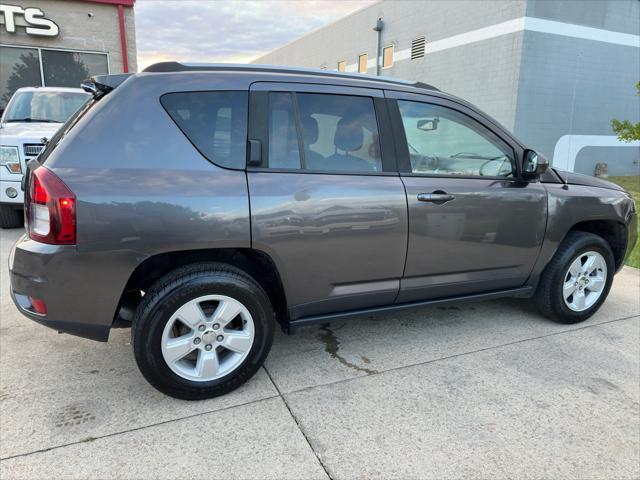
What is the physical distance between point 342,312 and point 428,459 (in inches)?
41.6

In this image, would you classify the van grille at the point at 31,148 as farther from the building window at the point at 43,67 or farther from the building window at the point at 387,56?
the building window at the point at 387,56

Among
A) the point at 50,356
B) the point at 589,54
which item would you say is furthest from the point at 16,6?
the point at 589,54

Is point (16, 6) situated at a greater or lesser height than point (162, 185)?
greater

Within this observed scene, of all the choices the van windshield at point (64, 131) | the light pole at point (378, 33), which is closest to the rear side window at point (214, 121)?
the van windshield at point (64, 131)

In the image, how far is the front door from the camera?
3.04 metres

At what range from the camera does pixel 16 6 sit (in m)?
11.3

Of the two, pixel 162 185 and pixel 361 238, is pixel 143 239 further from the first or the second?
pixel 361 238

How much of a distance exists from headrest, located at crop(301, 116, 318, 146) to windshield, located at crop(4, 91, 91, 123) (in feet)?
18.3

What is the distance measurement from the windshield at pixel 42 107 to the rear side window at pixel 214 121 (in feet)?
17.7

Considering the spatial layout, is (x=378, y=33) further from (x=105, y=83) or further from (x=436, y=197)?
(x=105, y=83)

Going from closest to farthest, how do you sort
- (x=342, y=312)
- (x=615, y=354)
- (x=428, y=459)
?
(x=428, y=459)
(x=342, y=312)
(x=615, y=354)

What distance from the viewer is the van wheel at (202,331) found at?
8.06ft

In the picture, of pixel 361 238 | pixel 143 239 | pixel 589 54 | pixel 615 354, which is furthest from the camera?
pixel 589 54

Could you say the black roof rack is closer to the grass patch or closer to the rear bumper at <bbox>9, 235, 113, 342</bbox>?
the rear bumper at <bbox>9, 235, 113, 342</bbox>
